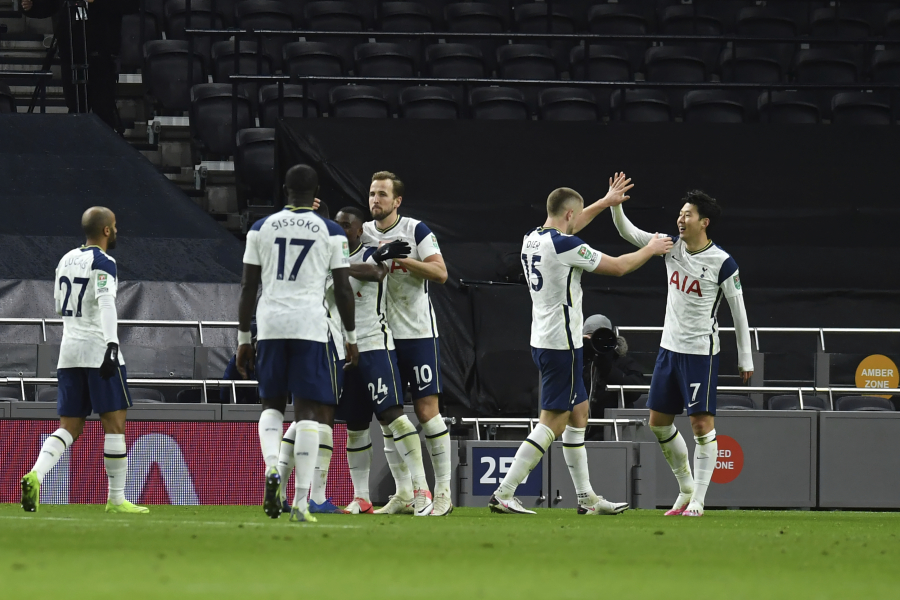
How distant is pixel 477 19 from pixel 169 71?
434 centimetres

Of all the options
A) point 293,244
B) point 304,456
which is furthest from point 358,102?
point 304,456

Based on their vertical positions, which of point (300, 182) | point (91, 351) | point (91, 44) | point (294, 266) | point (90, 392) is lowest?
point (90, 392)

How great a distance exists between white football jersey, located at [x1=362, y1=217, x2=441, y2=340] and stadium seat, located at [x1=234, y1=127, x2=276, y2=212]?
676 cm

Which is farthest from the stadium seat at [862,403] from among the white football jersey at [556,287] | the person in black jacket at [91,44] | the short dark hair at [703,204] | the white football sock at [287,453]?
the person in black jacket at [91,44]

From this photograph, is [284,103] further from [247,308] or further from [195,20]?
[247,308]

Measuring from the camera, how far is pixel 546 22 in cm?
1828

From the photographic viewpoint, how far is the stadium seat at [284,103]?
15789 mm

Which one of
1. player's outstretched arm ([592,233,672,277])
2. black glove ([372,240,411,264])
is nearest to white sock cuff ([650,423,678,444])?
player's outstretched arm ([592,233,672,277])

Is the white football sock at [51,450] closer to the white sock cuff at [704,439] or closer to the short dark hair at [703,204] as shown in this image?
the white sock cuff at [704,439]

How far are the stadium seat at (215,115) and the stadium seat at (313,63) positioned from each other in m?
0.99

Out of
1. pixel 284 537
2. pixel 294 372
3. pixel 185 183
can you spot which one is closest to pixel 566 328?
pixel 294 372

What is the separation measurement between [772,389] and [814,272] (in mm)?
1672

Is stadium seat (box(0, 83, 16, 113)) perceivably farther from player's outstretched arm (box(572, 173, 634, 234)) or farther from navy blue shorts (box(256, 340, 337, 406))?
navy blue shorts (box(256, 340, 337, 406))

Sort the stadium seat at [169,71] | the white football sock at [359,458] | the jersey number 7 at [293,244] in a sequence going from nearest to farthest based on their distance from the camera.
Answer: the jersey number 7 at [293,244]
the white football sock at [359,458]
the stadium seat at [169,71]
